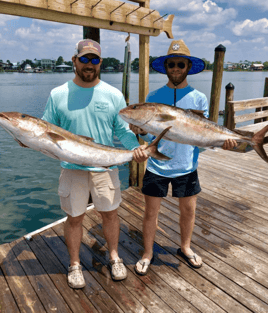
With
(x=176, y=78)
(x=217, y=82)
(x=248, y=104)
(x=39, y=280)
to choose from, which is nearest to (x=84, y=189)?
(x=39, y=280)

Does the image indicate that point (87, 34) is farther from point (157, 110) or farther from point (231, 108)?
point (231, 108)

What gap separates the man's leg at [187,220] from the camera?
3.22 meters

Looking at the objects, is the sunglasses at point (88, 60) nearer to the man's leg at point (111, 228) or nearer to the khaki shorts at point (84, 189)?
the khaki shorts at point (84, 189)

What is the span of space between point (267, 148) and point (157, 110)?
806 centimetres

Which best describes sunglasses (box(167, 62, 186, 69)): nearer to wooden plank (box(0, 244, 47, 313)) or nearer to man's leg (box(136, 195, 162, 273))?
man's leg (box(136, 195, 162, 273))

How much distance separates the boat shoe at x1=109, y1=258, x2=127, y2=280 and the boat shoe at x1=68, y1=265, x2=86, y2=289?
0.37 meters

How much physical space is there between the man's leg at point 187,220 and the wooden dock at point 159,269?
16cm

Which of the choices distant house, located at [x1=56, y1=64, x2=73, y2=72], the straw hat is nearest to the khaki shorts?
the straw hat

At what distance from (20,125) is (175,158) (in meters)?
1.66

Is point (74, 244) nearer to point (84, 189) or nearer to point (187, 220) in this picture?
point (84, 189)

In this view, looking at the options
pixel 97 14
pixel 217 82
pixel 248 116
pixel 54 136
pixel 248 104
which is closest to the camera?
pixel 54 136

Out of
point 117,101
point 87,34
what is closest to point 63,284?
point 117,101

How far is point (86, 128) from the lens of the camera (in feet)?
8.96

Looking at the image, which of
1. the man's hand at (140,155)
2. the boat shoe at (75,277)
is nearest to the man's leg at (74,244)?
the boat shoe at (75,277)
